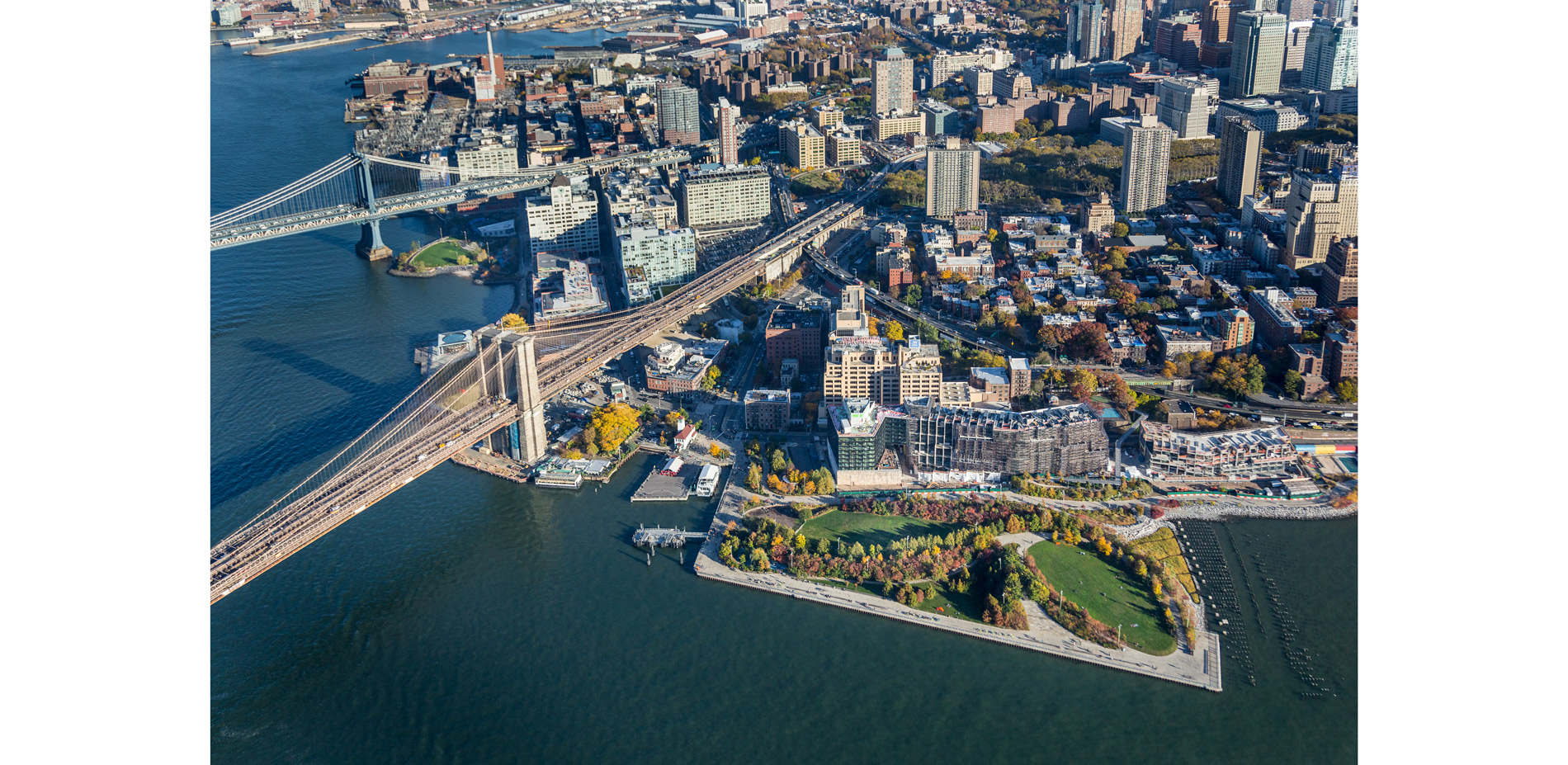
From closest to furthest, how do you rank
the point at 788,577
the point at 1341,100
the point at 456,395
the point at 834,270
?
the point at 788,577 → the point at 456,395 → the point at 834,270 → the point at 1341,100

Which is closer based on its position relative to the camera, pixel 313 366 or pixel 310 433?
pixel 310 433

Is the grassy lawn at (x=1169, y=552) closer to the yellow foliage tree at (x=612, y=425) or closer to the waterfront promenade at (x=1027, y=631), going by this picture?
the waterfront promenade at (x=1027, y=631)

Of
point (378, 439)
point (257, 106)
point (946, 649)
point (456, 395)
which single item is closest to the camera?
point (946, 649)

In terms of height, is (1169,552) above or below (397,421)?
below

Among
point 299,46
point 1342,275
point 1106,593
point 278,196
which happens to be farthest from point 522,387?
point 299,46

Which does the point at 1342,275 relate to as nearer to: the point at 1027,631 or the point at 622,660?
the point at 1027,631

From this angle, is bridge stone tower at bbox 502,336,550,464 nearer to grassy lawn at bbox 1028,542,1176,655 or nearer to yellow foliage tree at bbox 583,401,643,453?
yellow foliage tree at bbox 583,401,643,453

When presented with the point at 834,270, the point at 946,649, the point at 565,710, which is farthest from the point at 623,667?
the point at 834,270

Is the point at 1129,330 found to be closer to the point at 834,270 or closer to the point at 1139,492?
the point at 1139,492
